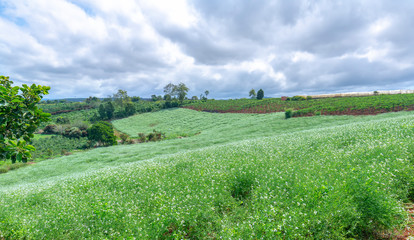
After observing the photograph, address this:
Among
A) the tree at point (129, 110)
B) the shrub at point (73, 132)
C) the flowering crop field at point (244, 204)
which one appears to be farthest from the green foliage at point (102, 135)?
the tree at point (129, 110)

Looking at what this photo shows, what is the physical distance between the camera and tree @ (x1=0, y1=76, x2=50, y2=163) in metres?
4.65

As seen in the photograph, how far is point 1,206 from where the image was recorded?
7859 millimetres

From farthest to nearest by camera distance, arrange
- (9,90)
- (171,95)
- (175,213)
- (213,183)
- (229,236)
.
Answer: (171,95), (213,183), (175,213), (9,90), (229,236)

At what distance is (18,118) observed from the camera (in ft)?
16.5

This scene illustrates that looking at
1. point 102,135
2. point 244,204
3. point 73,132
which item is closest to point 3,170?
point 102,135

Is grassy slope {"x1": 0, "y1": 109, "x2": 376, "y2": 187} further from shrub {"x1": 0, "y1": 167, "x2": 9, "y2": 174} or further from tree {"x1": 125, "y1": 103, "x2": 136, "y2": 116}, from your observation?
tree {"x1": 125, "y1": 103, "x2": 136, "y2": 116}

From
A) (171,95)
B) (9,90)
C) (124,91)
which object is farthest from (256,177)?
(124,91)

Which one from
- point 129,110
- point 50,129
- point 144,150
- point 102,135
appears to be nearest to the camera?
point 144,150

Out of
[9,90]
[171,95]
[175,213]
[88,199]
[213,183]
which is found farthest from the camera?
[171,95]

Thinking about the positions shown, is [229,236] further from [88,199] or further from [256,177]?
[88,199]

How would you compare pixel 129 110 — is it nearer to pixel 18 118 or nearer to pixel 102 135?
pixel 102 135

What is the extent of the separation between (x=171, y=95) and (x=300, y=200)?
371 feet

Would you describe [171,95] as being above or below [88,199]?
above

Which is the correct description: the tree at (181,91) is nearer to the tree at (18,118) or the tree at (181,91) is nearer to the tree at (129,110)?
the tree at (129,110)
